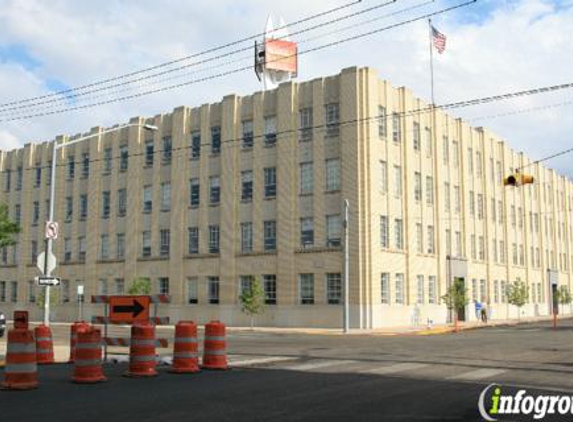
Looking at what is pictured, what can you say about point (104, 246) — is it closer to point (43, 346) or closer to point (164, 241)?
point (164, 241)

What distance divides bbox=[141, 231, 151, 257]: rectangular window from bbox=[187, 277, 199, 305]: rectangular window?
4544 mm

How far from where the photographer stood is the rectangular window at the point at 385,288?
143 ft

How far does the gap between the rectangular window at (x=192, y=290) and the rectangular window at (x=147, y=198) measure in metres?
6.81

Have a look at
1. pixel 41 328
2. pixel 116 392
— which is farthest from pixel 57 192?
pixel 116 392

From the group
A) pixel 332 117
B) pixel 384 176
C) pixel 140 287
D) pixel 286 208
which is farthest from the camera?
pixel 140 287

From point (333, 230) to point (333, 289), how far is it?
357 centimetres

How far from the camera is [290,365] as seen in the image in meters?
17.2

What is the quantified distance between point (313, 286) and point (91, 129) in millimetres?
26377

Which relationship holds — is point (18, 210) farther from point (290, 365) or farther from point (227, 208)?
point (290, 365)

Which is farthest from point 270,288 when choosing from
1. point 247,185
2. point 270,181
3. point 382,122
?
point 382,122

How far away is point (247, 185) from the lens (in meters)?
48.2

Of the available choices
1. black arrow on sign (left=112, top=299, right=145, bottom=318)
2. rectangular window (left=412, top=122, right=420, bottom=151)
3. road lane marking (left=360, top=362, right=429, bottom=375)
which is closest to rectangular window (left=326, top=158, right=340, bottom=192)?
rectangular window (left=412, top=122, right=420, bottom=151)

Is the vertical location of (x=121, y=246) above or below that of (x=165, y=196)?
below

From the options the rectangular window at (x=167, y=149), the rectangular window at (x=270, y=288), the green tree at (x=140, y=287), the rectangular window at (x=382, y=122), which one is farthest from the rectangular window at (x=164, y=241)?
the rectangular window at (x=382, y=122)
